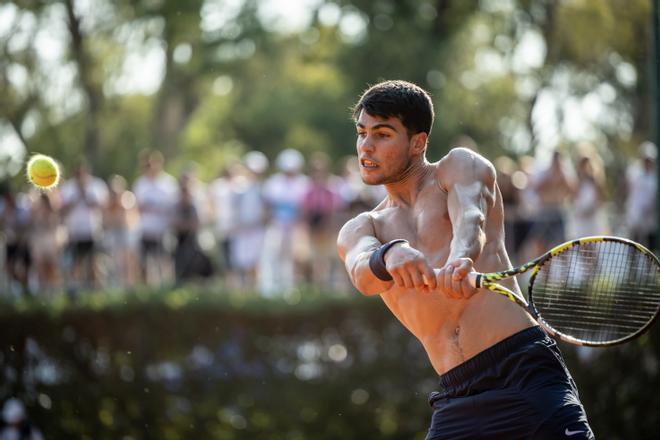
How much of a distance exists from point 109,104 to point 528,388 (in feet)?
65.6

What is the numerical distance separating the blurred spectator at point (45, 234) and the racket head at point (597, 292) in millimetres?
9069

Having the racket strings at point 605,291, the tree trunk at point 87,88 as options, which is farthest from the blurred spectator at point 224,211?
the racket strings at point 605,291

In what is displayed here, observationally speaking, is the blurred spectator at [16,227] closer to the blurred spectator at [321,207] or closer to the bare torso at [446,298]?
the blurred spectator at [321,207]

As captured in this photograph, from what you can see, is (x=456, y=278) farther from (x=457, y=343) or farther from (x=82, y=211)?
(x=82, y=211)

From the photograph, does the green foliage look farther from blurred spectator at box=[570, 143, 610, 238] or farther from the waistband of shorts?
the waistband of shorts

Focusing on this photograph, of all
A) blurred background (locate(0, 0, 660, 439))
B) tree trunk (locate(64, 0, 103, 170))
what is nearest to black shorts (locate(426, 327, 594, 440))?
blurred background (locate(0, 0, 660, 439))

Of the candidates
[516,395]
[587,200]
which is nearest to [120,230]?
[587,200]

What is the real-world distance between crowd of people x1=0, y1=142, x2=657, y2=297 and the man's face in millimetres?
8122

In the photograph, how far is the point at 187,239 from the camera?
1473cm

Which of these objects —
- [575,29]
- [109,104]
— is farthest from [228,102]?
[575,29]

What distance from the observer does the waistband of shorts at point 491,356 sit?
560cm

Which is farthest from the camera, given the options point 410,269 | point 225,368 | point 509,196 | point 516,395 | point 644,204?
point 225,368

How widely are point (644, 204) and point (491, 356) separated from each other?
26.9 feet

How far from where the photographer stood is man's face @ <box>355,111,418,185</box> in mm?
5688
